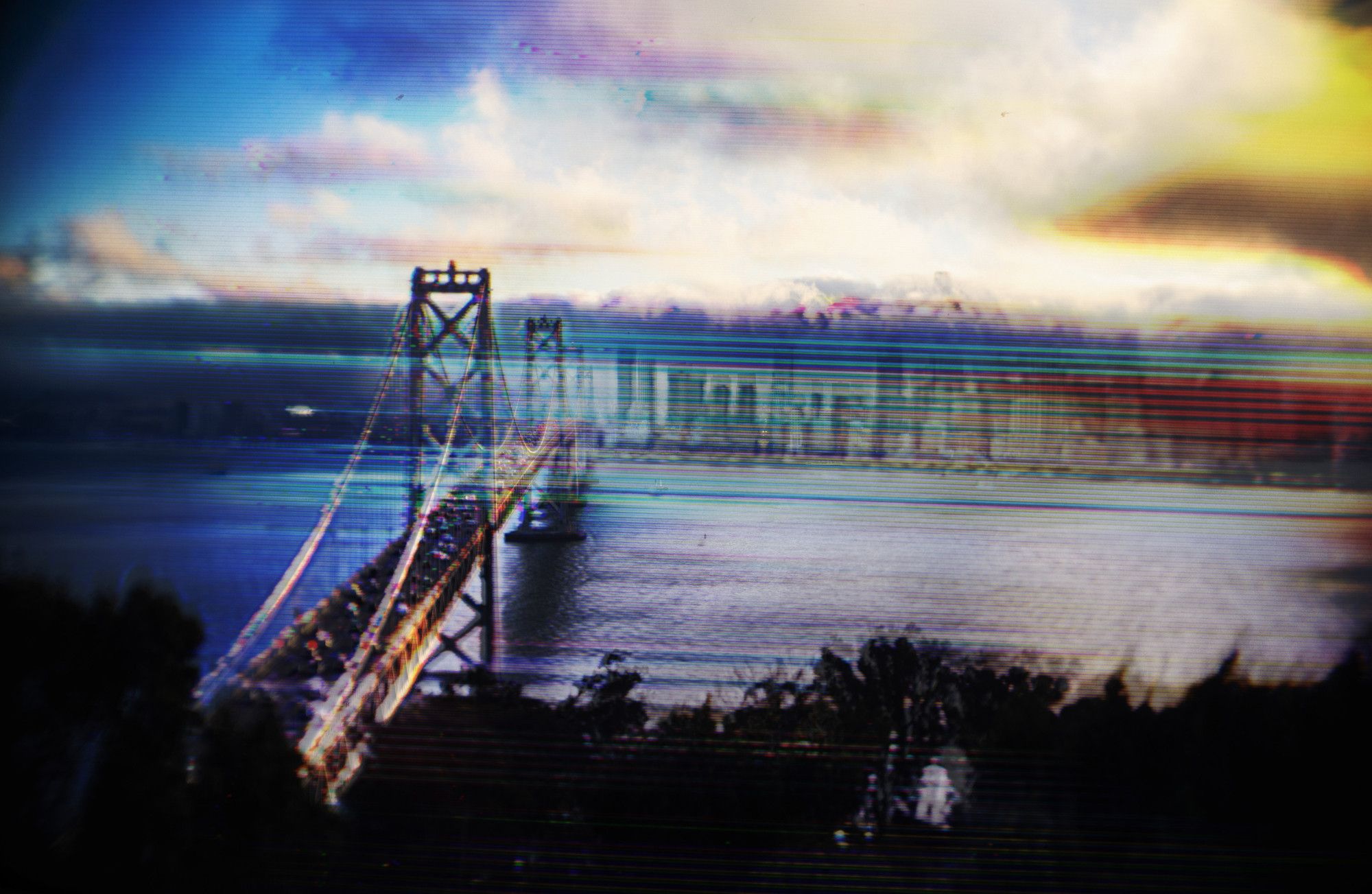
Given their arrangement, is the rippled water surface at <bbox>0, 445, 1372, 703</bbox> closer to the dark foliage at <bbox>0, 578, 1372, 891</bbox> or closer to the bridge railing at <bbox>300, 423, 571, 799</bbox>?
the dark foliage at <bbox>0, 578, 1372, 891</bbox>

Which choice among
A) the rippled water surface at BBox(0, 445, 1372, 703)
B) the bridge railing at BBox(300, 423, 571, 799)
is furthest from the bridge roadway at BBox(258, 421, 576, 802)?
the rippled water surface at BBox(0, 445, 1372, 703)

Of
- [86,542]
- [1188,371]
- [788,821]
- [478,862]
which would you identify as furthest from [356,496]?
[1188,371]

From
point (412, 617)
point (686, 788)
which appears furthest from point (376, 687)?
point (686, 788)

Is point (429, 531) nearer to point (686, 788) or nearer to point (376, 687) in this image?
point (376, 687)

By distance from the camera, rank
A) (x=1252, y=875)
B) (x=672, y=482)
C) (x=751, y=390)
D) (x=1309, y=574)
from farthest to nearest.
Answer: (x=672, y=482), (x=751, y=390), (x=1309, y=574), (x=1252, y=875)

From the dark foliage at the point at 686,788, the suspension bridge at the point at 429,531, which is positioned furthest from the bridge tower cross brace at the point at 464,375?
the dark foliage at the point at 686,788

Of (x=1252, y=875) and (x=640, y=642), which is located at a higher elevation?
(x=640, y=642)

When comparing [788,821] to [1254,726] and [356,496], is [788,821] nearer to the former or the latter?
[1254,726]

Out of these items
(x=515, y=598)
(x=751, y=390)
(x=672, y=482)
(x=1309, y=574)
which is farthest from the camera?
(x=515, y=598)
